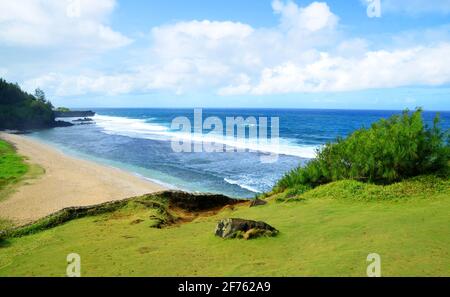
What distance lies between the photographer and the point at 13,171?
31656 millimetres

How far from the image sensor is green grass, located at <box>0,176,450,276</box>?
7.70 metres

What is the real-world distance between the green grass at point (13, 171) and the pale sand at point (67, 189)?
62 cm

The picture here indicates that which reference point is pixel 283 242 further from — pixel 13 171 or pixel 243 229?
pixel 13 171

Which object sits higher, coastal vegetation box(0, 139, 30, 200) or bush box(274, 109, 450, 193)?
bush box(274, 109, 450, 193)

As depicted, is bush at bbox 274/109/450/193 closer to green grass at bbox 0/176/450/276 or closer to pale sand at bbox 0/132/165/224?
green grass at bbox 0/176/450/276

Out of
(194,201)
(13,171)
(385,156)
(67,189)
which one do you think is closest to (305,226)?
(385,156)

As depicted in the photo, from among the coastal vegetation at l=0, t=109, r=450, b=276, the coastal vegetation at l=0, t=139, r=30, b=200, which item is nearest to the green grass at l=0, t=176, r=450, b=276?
the coastal vegetation at l=0, t=109, r=450, b=276

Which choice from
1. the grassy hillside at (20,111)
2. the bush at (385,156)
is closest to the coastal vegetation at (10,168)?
the bush at (385,156)

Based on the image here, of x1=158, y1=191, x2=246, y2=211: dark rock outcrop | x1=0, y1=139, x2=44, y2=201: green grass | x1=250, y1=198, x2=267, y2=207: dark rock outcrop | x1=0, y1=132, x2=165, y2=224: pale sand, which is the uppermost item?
x1=250, y1=198, x2=267, y2=207: dark rock outcrop

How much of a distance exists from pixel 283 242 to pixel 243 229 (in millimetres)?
1047

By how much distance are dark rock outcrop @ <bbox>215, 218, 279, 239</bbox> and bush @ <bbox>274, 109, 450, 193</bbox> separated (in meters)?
6.67

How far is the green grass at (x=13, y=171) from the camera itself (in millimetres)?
25869

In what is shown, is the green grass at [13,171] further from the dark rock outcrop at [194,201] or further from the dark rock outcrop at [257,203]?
the dark rock outcrop at [257,203]
